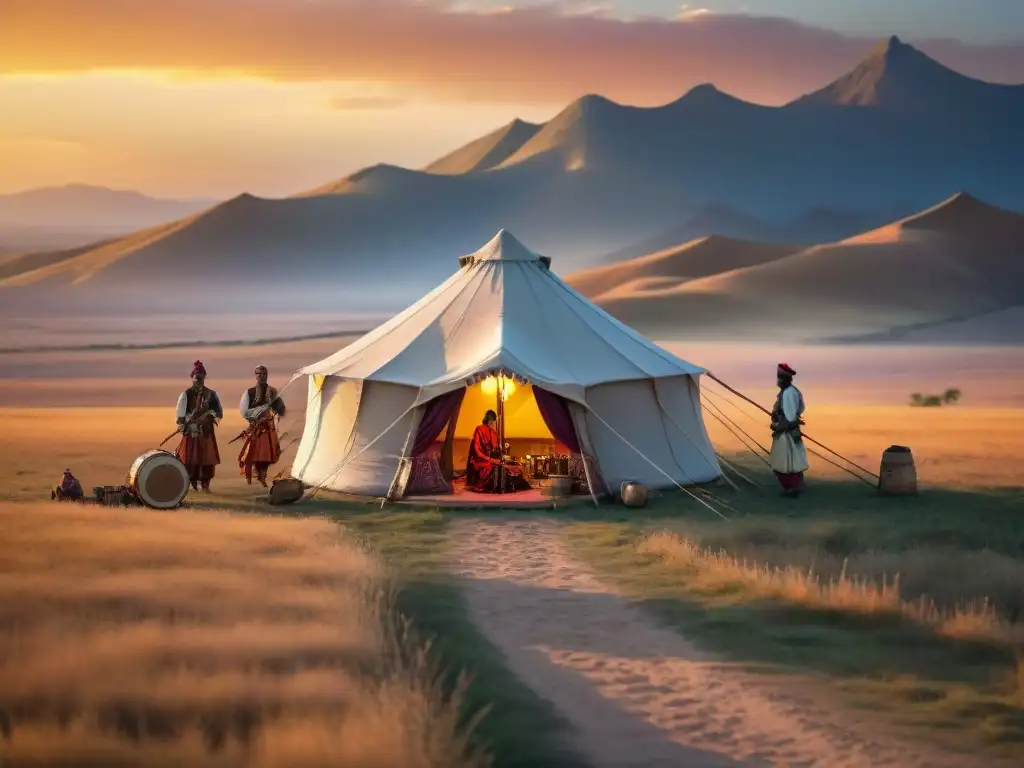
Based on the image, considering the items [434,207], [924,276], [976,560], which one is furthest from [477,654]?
[434,207]

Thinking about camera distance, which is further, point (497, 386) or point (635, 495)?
point (497, 386)

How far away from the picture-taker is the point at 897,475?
56.9 ft

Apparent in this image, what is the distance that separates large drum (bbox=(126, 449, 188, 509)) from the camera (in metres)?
15.3

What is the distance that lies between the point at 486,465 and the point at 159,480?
3.86 m

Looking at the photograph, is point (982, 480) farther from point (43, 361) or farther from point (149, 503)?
point (43, 361)

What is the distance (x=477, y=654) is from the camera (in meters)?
8.97

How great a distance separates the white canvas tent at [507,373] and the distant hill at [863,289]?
55.0 meters

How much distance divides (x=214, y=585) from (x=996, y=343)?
6740 cm

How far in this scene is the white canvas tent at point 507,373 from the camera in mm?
16328

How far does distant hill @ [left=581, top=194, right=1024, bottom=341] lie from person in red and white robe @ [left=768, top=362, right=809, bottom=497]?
183 ft

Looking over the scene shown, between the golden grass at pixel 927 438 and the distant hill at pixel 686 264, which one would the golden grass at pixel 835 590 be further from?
the distant hill at pixel 686 264

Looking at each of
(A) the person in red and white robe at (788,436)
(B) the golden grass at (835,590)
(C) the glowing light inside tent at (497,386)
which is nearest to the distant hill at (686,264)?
(C) the glowing light inside tent at (497,386)

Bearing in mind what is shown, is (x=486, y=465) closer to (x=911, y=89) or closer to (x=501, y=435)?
(x=501, y=435)

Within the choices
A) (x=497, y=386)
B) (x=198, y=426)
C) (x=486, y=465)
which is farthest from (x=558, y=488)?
(x=198, y=426)
